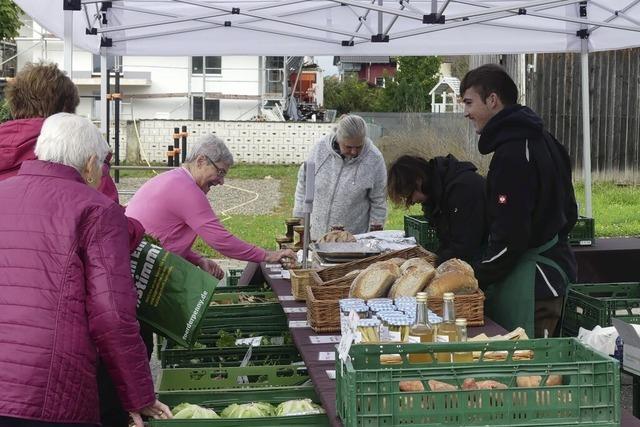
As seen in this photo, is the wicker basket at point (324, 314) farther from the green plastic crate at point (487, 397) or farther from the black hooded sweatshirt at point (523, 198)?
the green plastic crate at point (487, 397)

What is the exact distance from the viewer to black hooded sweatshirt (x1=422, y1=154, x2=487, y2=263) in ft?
15.1

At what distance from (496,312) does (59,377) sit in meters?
2.20

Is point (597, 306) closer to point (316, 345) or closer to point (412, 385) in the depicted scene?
point (316, 345)

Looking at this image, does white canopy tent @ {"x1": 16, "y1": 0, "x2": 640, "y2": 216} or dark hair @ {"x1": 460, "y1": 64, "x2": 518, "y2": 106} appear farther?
white canopy tent @ {"x1": 16, "y1": 0, "x2": 640, "y2": 216}

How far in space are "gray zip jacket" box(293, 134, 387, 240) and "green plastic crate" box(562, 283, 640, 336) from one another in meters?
1.74

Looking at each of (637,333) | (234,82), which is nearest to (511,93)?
(637,333)

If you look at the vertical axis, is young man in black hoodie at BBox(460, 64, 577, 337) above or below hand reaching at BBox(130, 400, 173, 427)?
above

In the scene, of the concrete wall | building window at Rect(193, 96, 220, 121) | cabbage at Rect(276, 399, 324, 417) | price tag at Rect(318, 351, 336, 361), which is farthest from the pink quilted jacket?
building window at Rect(193, 96, 220, 121)

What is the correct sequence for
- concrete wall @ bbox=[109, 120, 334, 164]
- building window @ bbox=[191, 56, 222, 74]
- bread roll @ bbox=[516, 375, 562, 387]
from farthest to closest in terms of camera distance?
building window @ bbox=[191, 56, 222, 74] → concrete wall @ bbox=[109, 120, 334, 164] → bread roll @ bbox=[516, 375, 562, 387]

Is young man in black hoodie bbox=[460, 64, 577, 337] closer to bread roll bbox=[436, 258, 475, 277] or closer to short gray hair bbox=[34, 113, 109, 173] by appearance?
bread roll bbox=[436, 258, 475, 277]

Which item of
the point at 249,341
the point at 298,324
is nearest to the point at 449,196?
the point at 298,324

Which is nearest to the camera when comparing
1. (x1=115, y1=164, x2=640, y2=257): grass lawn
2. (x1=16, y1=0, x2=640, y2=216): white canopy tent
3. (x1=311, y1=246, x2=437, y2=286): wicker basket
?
(x1=311, y1=246, x2=437, y2=286): wicker basket

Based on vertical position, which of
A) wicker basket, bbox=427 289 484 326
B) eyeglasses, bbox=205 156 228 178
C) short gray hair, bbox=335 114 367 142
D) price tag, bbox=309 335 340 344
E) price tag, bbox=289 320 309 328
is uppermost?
short gray hair, bbox=335 114 367 142

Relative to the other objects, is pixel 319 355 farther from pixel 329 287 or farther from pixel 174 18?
pixel 174 18
